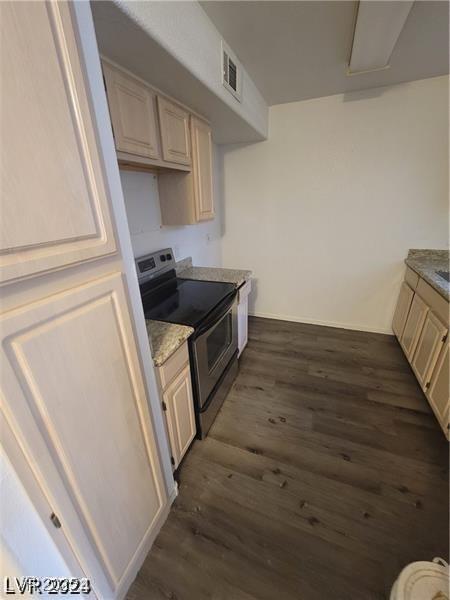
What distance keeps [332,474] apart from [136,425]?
126 centimetres

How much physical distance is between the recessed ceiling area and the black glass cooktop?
5.06ft

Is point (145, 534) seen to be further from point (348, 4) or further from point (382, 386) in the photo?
point (348, 4)

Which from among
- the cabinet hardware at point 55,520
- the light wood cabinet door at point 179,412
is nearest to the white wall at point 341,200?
the light wood cabinet door at point 179,412

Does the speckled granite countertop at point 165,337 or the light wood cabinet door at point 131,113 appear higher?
the light wood cabinet door at point 131,113

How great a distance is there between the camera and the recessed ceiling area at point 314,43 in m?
1.30

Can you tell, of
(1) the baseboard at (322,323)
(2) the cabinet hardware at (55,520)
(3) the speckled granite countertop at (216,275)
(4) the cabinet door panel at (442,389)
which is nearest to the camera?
(2) the cabinet hardware at (55,520)

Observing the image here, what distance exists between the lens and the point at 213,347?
5.65 ft

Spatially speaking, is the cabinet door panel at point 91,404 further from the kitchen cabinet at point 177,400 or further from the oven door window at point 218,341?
the oven door window at point 218,341

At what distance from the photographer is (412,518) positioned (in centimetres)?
129

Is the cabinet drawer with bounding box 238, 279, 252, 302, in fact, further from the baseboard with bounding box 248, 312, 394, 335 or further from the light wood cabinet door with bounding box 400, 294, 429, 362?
the light wood cabinet door with bounding box 400, 294, 429, 362

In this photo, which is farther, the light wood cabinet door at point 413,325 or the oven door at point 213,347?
the light wood cabinet door at point 413,325

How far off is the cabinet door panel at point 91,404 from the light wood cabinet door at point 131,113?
823mm

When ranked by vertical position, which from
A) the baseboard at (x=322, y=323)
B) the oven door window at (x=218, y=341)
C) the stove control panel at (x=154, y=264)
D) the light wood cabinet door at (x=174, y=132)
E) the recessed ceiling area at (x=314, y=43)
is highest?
the recessed ceiling area at (x=314, y=43)

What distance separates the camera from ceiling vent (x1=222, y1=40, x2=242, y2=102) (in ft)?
4.95
